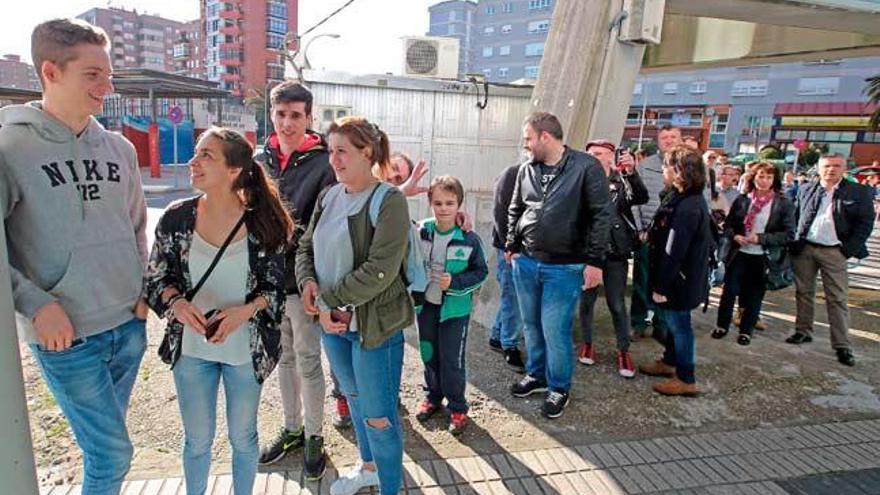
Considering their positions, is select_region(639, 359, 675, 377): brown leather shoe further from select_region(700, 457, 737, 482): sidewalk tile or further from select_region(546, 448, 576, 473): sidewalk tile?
select_region(546, 448, 576, 473): sidewalk tile

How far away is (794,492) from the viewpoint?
2.92 metres

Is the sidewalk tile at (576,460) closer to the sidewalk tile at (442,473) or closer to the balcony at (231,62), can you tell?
the sidewalk tile at (442,473)

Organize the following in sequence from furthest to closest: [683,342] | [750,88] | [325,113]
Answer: [750,88] → [325,113] → [683,342]

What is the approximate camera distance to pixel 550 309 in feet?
11.7

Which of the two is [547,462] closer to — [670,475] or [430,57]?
[670,475]

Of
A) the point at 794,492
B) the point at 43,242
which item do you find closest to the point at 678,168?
the point at 794,492

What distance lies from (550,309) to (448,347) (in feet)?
2.43

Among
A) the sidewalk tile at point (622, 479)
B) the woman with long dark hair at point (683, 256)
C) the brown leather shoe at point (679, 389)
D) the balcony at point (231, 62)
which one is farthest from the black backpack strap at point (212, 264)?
the balcony at point (231, 62)

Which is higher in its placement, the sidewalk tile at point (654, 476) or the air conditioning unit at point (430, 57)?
the air conditioning unit at point (430, 57)

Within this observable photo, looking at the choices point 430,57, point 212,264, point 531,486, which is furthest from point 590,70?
point 212,264

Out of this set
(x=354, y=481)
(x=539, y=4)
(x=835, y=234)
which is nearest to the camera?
(x=354, y=481)

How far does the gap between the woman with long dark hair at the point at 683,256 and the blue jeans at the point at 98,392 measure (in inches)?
131

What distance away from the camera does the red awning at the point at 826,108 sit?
122 ft

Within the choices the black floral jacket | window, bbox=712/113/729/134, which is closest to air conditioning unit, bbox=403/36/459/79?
the black floral jacket
